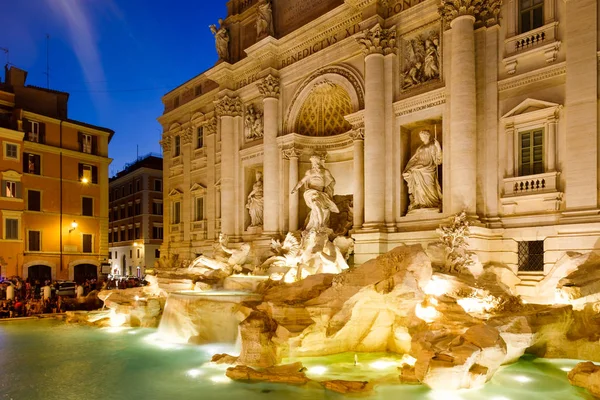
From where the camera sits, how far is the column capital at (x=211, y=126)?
2305 centimetres

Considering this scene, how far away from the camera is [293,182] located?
60.7ft

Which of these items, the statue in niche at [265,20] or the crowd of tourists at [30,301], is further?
the statue in niche at [265,20]

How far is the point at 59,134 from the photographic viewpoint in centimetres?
2858

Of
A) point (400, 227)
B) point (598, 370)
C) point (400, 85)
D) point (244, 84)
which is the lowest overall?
point (598, 370)

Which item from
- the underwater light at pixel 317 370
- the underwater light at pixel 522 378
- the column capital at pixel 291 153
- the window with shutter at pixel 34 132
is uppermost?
the window with shutter at pixel 34 132

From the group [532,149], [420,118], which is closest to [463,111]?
[420,118]

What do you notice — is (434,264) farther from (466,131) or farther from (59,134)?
(59,134)

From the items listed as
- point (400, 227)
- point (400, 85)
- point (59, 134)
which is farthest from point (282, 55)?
point (59, 134)

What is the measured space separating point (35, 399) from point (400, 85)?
42.6 feet

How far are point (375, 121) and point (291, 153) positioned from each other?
4.79 meters

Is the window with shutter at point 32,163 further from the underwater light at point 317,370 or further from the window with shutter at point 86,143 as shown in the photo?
the underwater light at point 317,370

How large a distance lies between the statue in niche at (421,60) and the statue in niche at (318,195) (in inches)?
171

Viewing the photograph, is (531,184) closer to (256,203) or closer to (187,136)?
(256,203)

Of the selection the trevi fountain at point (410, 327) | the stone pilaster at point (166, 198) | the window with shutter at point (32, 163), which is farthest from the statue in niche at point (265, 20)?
Result: the window with shutter at point (32, 163)
